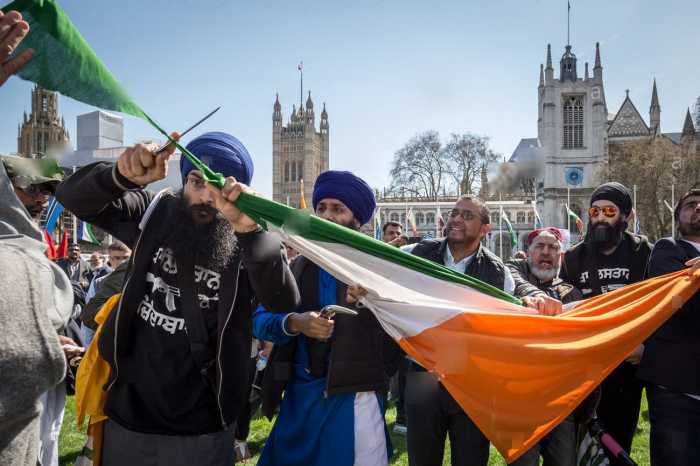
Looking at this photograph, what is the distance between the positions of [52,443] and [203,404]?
2.30 feet

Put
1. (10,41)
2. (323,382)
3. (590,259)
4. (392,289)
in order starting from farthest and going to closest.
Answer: (590,259)
(323,382)
(392,289)
(10,41)

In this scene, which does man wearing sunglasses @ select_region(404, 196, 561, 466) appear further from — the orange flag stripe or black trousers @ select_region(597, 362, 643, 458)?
black trousers @ select_region(597, 362, 643, 458)

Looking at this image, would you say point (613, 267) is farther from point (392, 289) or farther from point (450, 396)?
point (392, 289)

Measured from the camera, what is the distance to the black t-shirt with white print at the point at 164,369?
252 centimetres

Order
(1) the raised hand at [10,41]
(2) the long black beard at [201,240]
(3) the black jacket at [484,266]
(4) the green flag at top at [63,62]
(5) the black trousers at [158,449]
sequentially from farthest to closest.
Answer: (3) the black jacket at [484,266] < (2) the long black beard at [201,240] < (5) the black trousers at [158,449] < (4) the green flag at top at [63,62] < (1) the raised hand at [10,41]

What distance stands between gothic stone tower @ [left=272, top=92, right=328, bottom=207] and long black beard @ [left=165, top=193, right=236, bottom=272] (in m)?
108

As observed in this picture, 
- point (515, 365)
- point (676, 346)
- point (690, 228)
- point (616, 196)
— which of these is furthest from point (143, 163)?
point (616, 196)

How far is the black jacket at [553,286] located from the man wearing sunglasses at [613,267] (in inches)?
9.4

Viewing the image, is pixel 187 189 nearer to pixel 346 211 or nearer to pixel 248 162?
pixel 248 162

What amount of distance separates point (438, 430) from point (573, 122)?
7005 centimetres

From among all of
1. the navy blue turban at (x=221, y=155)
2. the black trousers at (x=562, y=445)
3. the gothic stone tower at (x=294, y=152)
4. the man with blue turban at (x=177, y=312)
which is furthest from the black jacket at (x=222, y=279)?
the gothic stone tower at (x=294, y=152)

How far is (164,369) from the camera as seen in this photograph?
8.31ft

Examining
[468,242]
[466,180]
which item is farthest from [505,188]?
[468,242]

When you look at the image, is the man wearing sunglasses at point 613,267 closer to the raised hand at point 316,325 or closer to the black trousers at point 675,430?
the black trousers at point 675,430
